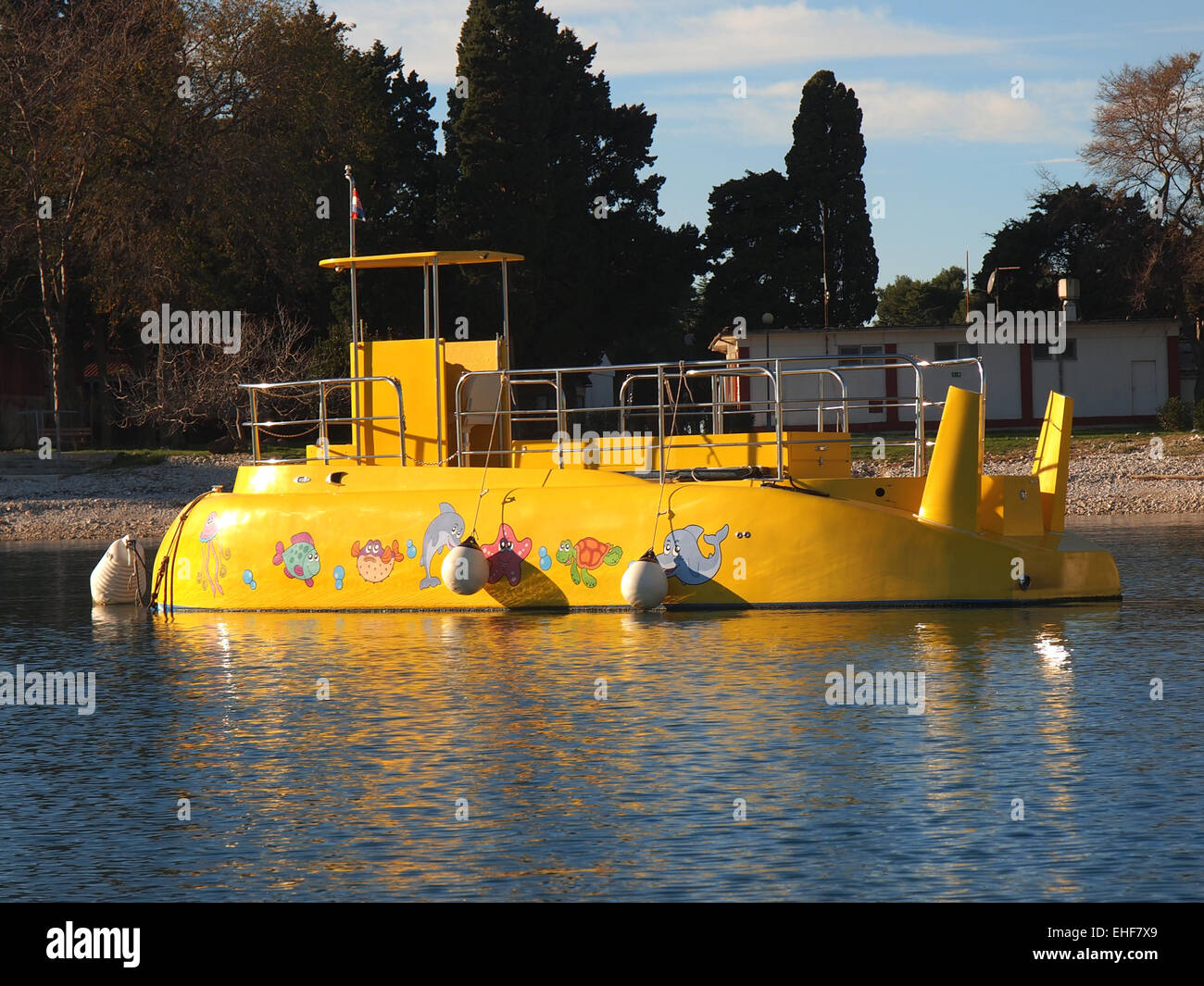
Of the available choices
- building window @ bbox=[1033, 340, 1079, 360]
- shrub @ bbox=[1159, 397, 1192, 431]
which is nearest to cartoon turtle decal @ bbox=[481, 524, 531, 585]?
shrub @ bbox=[1159, 397, 1192, 431]

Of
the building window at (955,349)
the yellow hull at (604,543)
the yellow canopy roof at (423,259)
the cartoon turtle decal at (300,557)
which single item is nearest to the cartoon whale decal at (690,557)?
the yellow hull at (604,543)

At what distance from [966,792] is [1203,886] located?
5.96 feet

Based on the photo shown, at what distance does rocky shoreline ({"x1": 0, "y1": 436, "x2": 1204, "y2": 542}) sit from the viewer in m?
32.9

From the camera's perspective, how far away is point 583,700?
11930 mm

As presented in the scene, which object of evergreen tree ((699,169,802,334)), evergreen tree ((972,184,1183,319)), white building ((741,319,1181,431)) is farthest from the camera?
evergreen tree ((699,169,802,334))

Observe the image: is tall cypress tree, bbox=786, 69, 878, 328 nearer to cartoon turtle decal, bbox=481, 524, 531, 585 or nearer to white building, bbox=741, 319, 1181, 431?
white building, bbox=741, 319, 1181, 431

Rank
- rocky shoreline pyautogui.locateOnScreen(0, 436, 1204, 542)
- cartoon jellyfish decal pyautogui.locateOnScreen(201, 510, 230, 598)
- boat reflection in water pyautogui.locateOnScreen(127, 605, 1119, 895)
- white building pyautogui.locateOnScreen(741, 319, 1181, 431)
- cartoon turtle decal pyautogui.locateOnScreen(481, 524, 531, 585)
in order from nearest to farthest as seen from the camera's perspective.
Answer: boat reflection in water pyautogui.locateOnScreen(127, 605, 1119, 895)
cartoon turtle decal pyautogui.locateOnScreen(481, 524, 531, 585)
cartoon jellyfish decal pyautogui.locateOnScreen(201, 510, 230, 598)
rocky shoreline pyautogui.locateOnScreen(0, 436, 1204, 542)
white building pyautogui.locateOnScreen(741, 319, 1181, 431)

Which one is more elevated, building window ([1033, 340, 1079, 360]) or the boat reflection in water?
building window ([1033, 340, 1079, 360])

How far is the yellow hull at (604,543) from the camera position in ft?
51.2

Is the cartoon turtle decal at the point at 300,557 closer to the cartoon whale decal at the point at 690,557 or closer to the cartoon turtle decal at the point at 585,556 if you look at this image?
the cartoon turtle decal at the point at 585,556

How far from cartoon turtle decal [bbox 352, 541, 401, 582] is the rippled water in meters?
1.28

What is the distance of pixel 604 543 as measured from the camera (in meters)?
16.2
